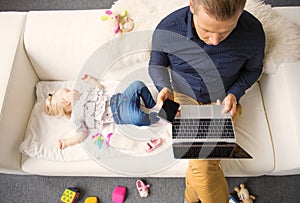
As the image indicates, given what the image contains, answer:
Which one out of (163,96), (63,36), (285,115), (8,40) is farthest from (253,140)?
(8,40)

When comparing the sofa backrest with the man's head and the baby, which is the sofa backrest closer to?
the baby

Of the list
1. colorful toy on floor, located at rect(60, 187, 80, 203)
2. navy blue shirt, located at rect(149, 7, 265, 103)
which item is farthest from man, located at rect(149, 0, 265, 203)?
colorful toy on floor, located at rect(60, 187, 80, 203)

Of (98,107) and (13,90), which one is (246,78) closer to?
(98,107)

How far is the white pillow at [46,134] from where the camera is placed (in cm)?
120

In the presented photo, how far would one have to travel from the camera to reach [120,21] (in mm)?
1243

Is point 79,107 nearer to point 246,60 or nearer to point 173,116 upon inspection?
point 173,116

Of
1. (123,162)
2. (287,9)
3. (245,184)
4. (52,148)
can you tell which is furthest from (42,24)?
(245,184)

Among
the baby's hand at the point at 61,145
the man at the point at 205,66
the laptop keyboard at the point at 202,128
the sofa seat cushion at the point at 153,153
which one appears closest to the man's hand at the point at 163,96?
the man at the point at 205,66

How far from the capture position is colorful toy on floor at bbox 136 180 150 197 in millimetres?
1331

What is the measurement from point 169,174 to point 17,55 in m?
0.74

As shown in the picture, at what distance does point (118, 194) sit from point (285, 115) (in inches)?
29.0

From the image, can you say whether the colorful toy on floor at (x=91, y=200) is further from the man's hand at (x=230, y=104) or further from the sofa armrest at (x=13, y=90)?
the man's hand at (x=230, y=104)

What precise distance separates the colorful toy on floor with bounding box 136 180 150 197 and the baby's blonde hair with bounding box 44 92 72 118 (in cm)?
42

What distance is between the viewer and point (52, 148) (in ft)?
4.01
